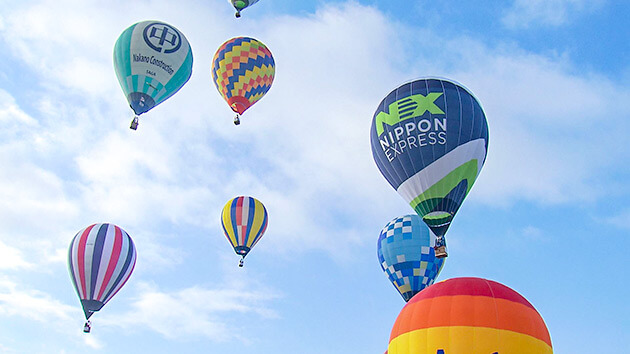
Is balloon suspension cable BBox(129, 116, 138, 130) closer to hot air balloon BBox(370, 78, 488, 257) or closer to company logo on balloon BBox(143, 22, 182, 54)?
company logo on balloon BBox(143, 22, 182, 54)

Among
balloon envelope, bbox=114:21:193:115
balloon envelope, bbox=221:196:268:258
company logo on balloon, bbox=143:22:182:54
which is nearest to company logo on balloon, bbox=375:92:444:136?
balloon envelope, bbox=114:21:193:115

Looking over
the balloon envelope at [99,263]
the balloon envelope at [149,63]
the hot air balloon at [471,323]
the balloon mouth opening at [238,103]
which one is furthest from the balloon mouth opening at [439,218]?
the balloon mouth opening at [238,103]

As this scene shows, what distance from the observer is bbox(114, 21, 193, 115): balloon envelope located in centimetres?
1995

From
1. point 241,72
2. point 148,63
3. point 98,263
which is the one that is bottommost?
point 98,263

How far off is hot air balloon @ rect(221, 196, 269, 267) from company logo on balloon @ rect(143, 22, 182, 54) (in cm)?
766

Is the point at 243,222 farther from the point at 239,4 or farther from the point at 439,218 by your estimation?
the point at 439,218

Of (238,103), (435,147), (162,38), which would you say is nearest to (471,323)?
(435,147)

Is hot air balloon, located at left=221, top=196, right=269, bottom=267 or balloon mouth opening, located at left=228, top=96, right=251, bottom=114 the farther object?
hot air balloon, located at left=221, top=196, right=269, bottom=267

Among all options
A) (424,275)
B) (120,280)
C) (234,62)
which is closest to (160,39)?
(234,62)

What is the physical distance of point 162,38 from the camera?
67.5ft

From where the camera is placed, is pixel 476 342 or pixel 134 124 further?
pixel 134 124

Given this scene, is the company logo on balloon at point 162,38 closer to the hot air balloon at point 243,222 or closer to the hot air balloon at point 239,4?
the hot air balloon at point 239,4

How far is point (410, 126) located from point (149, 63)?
8770 millimetres

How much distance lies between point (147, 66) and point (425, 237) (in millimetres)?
10213
